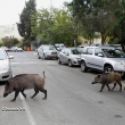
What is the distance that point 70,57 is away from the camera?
2762 centimetres

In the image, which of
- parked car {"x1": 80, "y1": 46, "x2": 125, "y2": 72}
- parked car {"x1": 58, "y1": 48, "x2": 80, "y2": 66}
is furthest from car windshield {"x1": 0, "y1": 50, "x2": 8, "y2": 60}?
parked car {"x1": 58, "y1": 48, "x2": 80, "y2": 66}

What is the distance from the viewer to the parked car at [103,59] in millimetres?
19484

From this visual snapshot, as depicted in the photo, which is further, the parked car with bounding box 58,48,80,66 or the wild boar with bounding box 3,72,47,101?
the parked car with bounding box 58,48,80,66

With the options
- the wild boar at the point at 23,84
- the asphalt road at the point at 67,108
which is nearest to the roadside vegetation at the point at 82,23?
the asphalt road at the point at 67,108

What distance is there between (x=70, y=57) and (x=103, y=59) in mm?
7184

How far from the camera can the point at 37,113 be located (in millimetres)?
10023

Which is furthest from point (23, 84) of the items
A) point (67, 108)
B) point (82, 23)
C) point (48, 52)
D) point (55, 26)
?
point (55, 26)

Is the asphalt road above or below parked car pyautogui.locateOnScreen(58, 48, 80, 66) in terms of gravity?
above

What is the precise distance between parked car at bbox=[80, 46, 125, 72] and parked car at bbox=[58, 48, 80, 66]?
320cm

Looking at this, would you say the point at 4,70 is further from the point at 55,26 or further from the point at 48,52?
the point at 55,26

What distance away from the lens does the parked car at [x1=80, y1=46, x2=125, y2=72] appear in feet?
63.9

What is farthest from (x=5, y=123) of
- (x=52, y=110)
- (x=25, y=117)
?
(x=52, y=110)

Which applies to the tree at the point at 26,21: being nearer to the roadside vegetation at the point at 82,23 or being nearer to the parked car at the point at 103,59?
the roadside vegetation at the point at 82,23

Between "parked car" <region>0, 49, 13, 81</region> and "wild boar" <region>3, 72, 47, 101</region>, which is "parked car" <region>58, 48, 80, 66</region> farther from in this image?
"wild boar" <region>3, 72, 47, 101</region>
